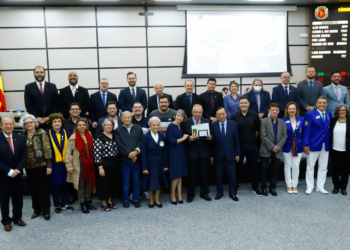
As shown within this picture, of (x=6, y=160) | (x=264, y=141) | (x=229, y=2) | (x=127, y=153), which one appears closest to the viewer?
(x=6, y=160)

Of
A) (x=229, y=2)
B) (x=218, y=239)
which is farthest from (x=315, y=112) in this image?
(x=229, y=2)

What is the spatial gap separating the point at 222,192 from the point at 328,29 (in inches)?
223

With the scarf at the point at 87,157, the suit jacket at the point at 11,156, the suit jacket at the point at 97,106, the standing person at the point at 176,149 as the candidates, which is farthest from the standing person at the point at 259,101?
the suit jacket at the point at 11,156

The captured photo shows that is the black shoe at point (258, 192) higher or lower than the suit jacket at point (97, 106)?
lower

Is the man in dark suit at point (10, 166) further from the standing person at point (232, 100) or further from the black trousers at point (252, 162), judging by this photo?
the standing person at point (232, 100)

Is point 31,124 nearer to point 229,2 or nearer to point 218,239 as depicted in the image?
point 218,239

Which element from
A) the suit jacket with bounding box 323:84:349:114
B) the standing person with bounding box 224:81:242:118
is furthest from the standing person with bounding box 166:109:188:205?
the suit jacket with bounding box 323:84:349:114

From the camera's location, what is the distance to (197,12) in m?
6.80

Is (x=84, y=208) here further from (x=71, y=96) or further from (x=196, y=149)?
(x=71, y=96)

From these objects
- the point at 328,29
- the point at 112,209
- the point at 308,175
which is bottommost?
the point at 112,209

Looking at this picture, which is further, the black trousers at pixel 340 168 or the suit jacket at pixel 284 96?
the suit jacket at pixel 284 96

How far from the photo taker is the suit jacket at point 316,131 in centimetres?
407

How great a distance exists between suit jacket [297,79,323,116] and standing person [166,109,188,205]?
8.37ft

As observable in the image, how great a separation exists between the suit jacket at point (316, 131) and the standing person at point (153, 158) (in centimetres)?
223
